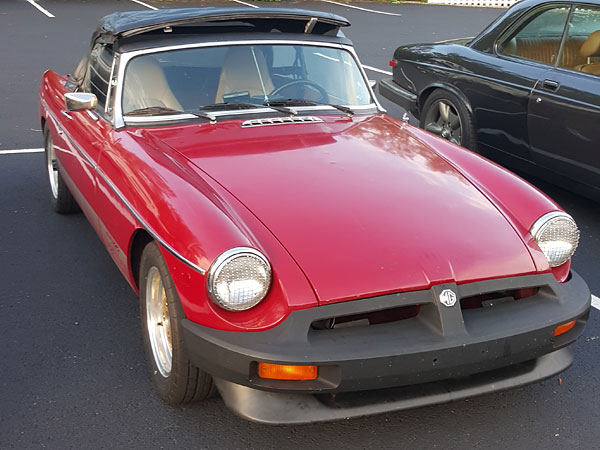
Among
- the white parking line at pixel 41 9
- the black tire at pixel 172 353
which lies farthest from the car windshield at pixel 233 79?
the white parking line at pixel 41 9

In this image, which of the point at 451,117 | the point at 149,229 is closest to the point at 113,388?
the point at 149,229

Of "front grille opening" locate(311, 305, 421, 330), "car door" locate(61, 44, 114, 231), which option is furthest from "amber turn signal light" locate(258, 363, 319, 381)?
"car door" locate(61, 44, 114, 231)

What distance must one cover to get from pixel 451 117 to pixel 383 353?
4.17m

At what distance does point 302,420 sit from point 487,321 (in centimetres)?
80

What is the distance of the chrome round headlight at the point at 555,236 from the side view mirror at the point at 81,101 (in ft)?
7.86

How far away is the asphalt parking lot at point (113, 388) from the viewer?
314cm

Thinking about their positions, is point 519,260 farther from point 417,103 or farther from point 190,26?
point 417,103

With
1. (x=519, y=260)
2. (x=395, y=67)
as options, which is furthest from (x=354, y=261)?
(x=395, y=67)

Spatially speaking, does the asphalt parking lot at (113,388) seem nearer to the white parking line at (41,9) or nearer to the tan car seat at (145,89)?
the tan car seat at (145,89)

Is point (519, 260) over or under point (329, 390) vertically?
over

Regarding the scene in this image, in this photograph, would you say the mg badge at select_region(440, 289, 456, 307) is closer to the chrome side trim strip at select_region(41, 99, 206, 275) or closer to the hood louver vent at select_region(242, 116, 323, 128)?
the chrome side trim strip at select_region(41, 99, 206, 275)

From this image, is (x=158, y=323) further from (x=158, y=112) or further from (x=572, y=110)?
(x=572, y=110)

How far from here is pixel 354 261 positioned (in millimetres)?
2949

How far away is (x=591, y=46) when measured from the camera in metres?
5.59
